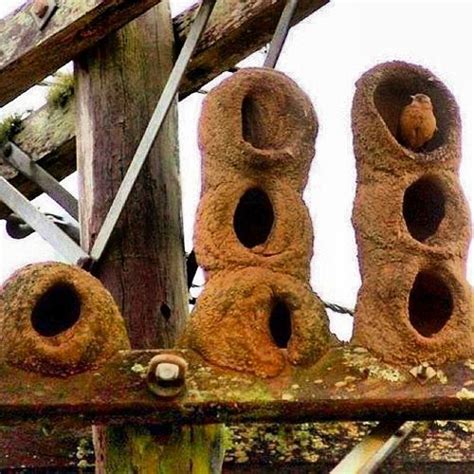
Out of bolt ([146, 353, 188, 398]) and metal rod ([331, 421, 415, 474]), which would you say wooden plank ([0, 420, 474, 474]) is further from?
bolt ([146, 353, 188, 398])

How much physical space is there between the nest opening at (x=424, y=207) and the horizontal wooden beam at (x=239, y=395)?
286mm

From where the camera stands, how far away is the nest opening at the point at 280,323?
2.33 meters

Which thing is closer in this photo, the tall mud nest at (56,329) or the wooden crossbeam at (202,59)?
the tall mud nest at (56,329)

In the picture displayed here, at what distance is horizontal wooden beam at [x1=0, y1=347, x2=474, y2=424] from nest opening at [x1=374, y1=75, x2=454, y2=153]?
1.58ft

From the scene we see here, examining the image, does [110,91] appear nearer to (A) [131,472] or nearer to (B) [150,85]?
(B) [150,85]

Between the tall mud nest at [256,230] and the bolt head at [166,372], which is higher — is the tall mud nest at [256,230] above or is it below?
above

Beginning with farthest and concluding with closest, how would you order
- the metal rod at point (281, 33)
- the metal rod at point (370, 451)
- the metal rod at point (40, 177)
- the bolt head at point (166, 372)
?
the metal rod at point (40, 177)
the metal rod at point (281, 33)
the metal rod at point (370, 451)
the bolt head at point (166, 372)

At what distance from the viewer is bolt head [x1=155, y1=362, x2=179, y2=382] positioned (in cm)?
214

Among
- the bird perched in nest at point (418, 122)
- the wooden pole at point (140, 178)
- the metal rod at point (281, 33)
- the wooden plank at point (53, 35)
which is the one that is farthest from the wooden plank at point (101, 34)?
the bird perched in nest at point (418, 122)

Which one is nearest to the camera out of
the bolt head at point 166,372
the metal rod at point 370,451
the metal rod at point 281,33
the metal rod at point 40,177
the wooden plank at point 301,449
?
the bolt head at point 166,372

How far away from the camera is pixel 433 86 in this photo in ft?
8.25

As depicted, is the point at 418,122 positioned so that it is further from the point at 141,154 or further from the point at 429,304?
the point at 141,154

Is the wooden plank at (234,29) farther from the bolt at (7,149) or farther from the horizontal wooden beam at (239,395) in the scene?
the horizontal wooden beam at (239,395)

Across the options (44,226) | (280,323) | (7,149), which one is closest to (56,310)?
(280,323)
